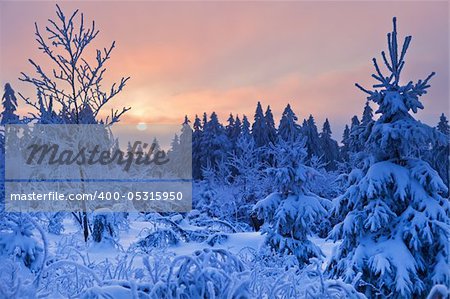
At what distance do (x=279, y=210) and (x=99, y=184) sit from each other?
6.98m

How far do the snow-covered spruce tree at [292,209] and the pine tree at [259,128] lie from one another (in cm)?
3963

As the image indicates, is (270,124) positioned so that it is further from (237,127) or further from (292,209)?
(292,209)

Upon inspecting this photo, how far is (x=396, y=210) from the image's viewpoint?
7098 mm

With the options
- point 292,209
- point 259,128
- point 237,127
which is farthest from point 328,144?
point 292,209

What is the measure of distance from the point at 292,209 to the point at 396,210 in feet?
18.8

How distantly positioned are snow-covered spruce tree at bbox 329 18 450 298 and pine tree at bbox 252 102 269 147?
4572 centimetres

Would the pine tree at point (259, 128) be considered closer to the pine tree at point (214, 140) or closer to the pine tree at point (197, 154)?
the pine tree at point (214, 140)

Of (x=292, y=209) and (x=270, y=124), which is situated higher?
(x=270, y=124)

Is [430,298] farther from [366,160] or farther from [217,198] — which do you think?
[217,198]

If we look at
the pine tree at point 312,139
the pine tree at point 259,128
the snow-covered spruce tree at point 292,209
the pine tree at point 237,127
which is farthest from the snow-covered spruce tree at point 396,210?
the pine tree at point 237,127

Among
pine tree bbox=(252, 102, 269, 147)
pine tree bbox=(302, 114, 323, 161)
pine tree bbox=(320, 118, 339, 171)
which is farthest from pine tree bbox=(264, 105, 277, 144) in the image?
pine tree bbox=(320, 118, 339, 171)

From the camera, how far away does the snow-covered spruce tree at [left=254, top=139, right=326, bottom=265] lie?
12.7 meters

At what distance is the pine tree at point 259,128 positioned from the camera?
175 ft

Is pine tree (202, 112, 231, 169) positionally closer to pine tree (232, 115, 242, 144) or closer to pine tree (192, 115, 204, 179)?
pine tree (192, 115, 204, 179)
